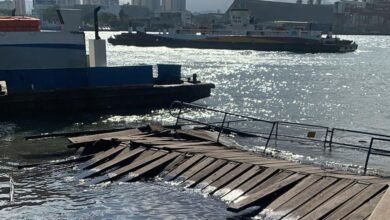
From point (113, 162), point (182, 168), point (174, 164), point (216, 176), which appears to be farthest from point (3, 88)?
point (216, 176)

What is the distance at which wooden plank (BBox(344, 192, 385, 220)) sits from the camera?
9.91 meters

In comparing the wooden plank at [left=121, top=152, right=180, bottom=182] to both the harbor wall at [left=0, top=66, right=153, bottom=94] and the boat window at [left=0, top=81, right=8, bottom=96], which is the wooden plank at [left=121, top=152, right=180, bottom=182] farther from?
the boat window at [left=0, top=81, right=8, bottom=96]

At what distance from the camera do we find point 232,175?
13.5 metres

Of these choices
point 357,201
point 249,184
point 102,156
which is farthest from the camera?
point 102,156

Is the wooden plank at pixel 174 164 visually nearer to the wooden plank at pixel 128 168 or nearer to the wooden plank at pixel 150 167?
the wooden plank at pixel 150 167

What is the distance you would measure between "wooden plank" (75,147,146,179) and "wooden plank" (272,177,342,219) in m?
6.49

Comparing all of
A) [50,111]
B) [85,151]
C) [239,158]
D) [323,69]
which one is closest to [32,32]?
[50,111]

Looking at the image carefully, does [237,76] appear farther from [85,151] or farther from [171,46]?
[171,46]

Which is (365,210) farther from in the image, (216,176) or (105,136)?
(105,136)

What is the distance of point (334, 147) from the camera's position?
21797mm

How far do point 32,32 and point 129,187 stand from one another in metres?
20.6

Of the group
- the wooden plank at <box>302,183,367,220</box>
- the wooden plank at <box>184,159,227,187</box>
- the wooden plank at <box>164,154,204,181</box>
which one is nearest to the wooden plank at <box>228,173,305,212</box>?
the wooden plank at <box>302,183,367,220</box>

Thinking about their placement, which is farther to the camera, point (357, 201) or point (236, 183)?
point (236, 183)

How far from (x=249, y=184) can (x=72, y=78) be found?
19.8m
